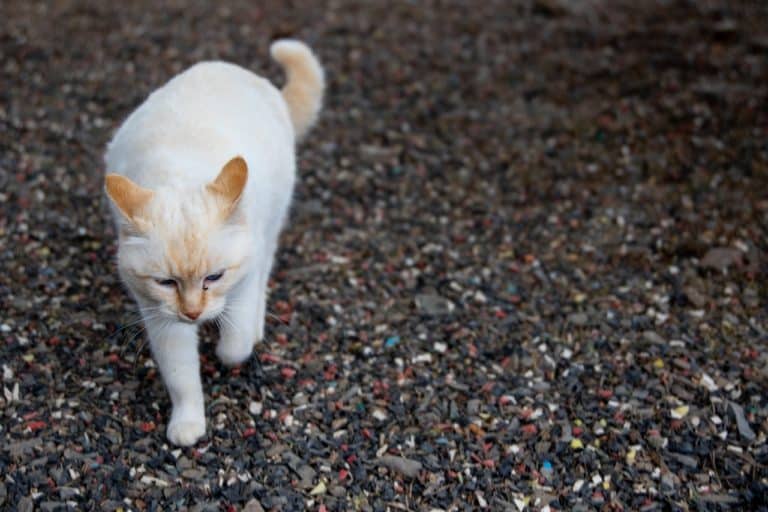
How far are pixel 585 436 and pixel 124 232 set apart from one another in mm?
1877

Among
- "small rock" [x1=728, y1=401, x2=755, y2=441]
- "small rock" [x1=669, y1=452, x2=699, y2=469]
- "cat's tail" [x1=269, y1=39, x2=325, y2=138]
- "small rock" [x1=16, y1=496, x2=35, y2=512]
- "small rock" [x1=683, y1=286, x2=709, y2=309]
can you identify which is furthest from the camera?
"small rock" [x1=683, y1=286, x2=709, y2=309]

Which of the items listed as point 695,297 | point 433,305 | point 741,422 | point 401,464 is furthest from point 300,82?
point 741,422

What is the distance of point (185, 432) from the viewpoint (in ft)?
10.8

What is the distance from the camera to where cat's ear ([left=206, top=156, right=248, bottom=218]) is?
272 centimetres

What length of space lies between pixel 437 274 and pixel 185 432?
5.41 ft

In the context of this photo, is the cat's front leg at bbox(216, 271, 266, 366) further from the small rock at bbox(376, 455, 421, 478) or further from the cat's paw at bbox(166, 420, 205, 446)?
the small rock at bbox(376, 455, 421, 478)

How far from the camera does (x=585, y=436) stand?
11.4ft

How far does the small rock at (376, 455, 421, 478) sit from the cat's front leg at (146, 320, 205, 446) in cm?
67

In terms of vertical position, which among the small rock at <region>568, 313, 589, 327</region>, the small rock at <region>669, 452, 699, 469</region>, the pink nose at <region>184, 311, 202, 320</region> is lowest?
the small rock at <region>568, 313, 589, 327</region>

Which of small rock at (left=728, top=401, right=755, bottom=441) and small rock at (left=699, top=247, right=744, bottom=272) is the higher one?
small rock at (left=728, top=401, right=755, bottom=441)

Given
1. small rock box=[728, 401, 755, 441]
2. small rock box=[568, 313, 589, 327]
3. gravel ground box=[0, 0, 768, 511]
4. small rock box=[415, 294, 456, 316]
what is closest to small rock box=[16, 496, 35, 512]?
gravel ground box=[0, 0, 768, 511]

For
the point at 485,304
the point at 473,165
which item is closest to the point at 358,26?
the point at 473,165

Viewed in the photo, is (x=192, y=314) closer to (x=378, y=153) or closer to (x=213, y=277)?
(x=213, y=277)

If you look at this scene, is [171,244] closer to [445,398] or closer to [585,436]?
[445,398]
